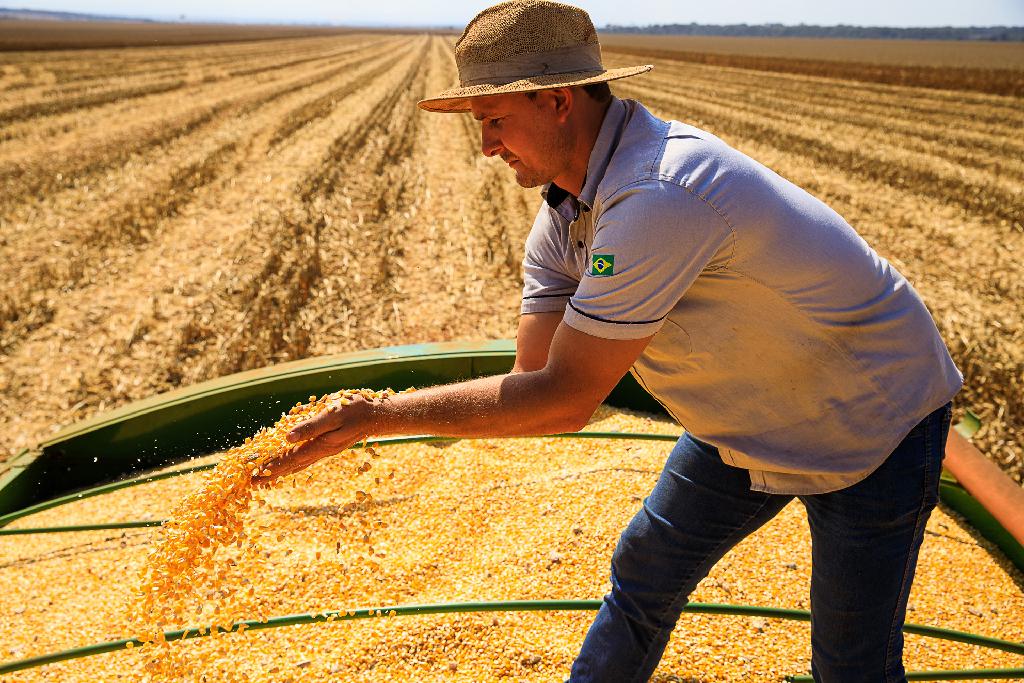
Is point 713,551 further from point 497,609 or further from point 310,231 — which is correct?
point 310,231

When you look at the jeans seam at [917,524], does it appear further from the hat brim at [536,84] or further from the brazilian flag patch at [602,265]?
the hat brim at [536,84]

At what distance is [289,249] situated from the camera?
6.46 meters

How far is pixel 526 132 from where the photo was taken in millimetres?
1419

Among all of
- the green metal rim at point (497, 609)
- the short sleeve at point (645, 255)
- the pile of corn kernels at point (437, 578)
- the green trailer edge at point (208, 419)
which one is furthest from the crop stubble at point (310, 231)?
the short sleeve at point (645, 255)

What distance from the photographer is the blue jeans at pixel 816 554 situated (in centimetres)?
147

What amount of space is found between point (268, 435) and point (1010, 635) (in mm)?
2535

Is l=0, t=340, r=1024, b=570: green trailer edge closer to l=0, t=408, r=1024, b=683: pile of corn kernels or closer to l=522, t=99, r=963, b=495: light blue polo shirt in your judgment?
l=0, t=408, r=1024, b=683: pile of corn kernels

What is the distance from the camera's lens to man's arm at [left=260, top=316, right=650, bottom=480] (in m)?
1.34

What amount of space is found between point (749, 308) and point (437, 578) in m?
1.75

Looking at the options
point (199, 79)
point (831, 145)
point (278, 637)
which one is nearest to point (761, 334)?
point (278, 637)

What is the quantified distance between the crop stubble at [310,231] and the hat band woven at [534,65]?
12.1 feet

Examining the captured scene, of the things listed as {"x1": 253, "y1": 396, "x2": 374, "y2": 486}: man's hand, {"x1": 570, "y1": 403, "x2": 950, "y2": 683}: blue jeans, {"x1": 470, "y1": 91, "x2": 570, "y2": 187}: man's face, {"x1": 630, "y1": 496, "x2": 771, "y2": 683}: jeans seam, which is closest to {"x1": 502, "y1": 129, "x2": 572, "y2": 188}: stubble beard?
{"x1": 470, "y1": 91, "x2": 570, "y2": 187}: man's face

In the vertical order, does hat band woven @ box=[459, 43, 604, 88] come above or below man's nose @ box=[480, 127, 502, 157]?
above

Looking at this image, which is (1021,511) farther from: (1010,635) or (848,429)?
(848,429)
